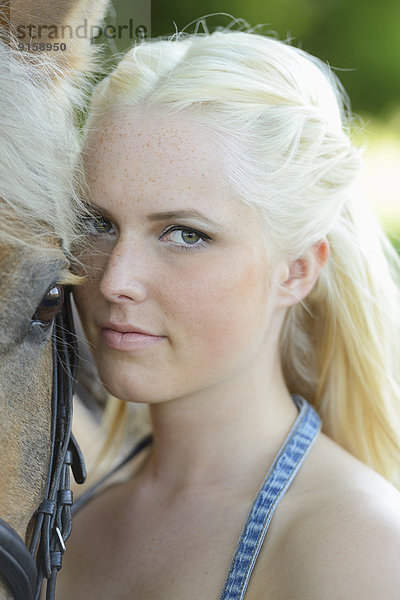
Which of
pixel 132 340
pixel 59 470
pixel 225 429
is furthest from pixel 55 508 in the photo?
pixel 225 429

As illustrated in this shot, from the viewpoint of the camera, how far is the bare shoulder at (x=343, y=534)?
3.24 feet

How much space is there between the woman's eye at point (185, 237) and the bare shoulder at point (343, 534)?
48cm

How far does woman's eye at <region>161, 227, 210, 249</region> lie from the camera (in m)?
1.17

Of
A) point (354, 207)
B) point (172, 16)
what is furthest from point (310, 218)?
point (172, 16)

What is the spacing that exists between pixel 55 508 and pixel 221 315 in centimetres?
43

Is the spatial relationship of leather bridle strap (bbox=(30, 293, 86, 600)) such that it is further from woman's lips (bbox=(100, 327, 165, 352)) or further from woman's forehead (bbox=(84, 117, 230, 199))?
woman's forehead (bbox=(84, 117, 230, 199))

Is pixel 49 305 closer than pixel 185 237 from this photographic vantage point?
Yes

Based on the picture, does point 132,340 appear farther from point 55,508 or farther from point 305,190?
point 305,190

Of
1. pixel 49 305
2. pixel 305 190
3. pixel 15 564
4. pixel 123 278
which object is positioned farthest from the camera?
pixel 305 190

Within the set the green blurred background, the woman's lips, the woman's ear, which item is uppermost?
the green blurred background

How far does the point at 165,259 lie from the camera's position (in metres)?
1.18

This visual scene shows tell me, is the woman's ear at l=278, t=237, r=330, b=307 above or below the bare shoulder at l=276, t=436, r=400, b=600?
above

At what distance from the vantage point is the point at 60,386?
113 centimetres

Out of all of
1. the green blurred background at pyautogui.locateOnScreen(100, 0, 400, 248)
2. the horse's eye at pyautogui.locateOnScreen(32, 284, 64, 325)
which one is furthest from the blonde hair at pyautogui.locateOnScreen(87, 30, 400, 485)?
the green blurred background at pyautogui.locateOnScreen(100, 0, 400, 248)
